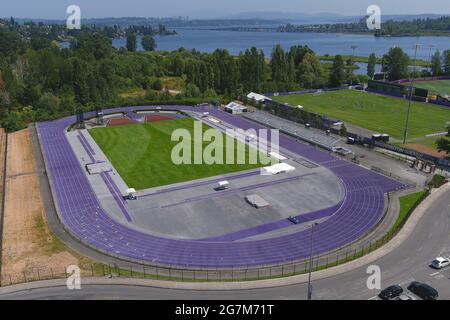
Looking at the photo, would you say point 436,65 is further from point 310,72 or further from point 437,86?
point 310,72

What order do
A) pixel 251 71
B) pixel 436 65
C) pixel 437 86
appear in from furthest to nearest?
pixel 436 65 < pixel 437 86 < pixel 251 71

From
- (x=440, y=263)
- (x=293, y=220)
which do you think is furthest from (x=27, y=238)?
(x=440, y=263)

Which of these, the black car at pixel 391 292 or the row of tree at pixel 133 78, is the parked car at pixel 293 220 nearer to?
the black car at pixel 391 292

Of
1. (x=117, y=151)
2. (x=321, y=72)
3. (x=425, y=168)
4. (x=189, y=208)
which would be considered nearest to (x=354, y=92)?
(x=321, y=72)

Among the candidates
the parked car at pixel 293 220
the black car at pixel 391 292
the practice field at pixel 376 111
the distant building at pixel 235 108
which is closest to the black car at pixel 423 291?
the black car at pixel 391 292

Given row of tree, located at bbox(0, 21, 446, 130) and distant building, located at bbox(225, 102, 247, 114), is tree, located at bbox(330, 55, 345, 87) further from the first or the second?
distant building, located at bbox(225, 102, 247, 114)

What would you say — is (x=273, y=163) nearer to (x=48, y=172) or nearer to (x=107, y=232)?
(x=107, y=232)
